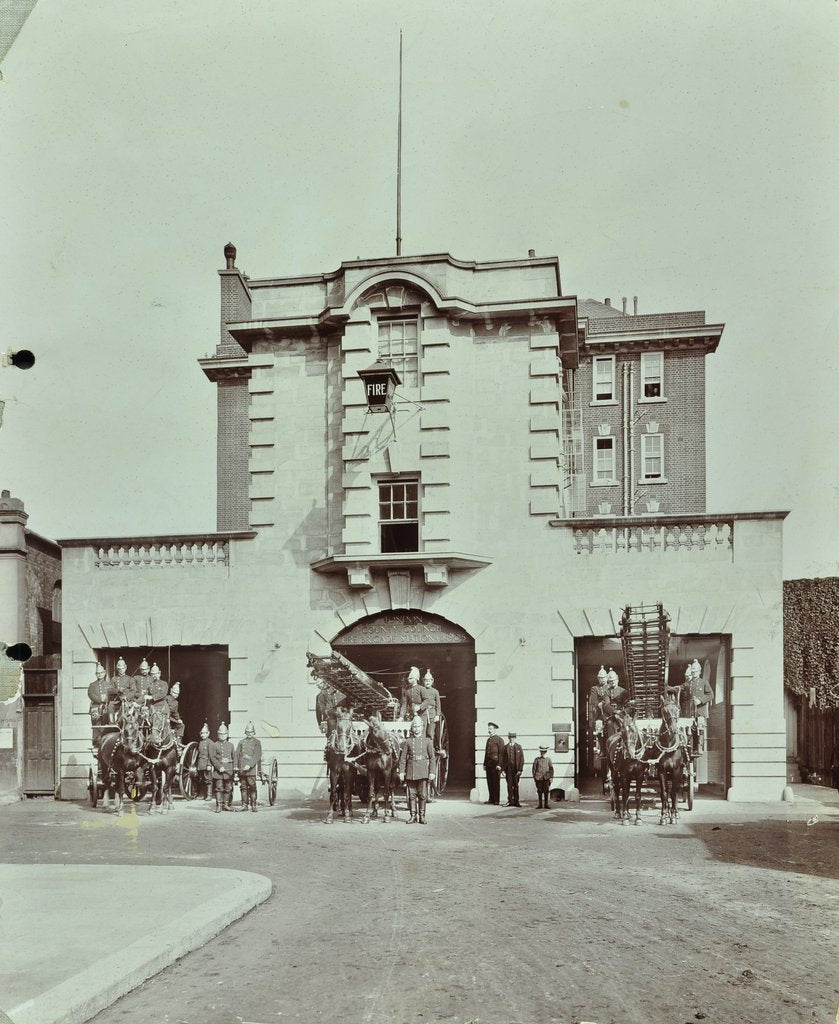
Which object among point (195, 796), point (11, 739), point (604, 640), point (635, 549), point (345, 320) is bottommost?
point (195, 796)

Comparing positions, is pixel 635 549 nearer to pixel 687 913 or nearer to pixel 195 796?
pixel 687 913

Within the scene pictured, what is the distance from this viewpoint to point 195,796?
13594 millimetres

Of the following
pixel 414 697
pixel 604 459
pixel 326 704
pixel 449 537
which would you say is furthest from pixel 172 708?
pixel 604 459

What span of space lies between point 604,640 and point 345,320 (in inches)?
198

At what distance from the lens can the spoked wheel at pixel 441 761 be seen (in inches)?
519

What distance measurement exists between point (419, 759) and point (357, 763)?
3.02 ft

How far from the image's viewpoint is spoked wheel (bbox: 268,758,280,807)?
→ 12445 mm

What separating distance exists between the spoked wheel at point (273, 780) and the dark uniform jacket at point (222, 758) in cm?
48

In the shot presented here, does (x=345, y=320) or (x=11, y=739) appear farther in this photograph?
(x=345, y=320)

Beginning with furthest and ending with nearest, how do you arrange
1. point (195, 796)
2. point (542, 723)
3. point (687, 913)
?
point (195, 796) → point (542, 723) → point (687, 913)

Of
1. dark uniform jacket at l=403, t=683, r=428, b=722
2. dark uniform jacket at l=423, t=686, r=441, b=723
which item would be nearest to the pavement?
dark uniform jacket at l=423, t=686, r=441, b=723

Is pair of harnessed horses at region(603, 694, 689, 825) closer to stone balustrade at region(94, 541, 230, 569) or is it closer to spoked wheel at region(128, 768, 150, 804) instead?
stone balustrade at region(94, 541, 230, 569)

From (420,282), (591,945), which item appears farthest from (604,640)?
(420,282)

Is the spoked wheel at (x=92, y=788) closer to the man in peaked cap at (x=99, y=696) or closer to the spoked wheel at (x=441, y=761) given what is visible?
the man in peaked cap at (x=99, y=696)
